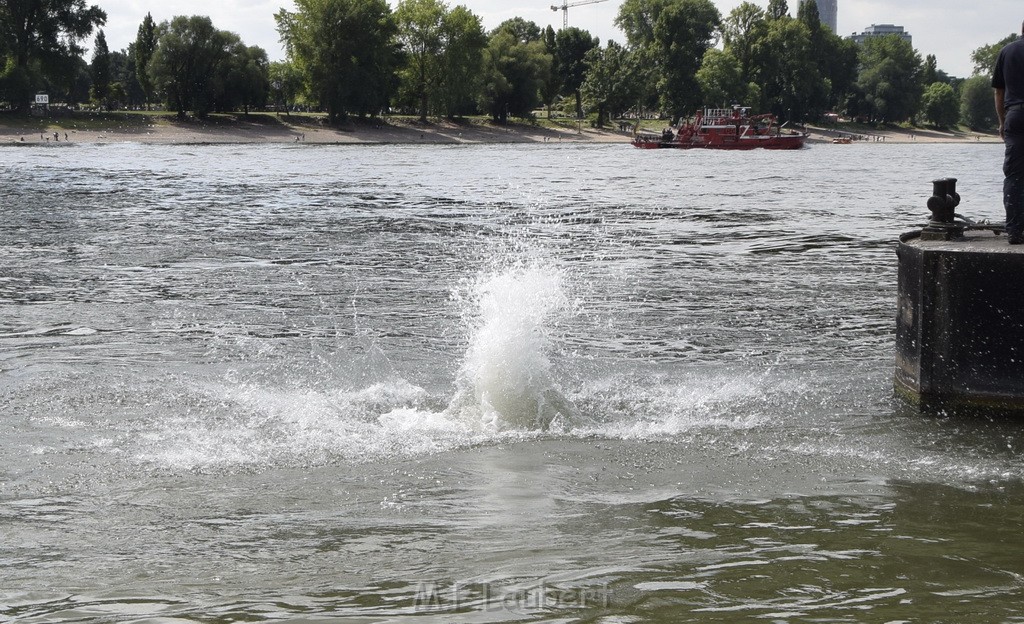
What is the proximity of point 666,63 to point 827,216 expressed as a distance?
11554 cm

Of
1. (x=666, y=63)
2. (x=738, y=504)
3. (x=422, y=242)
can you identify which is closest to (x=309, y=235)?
(x=422, y=242)

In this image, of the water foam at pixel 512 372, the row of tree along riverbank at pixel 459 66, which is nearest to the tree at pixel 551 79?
the row of tree along riverbank at pixel 459 66

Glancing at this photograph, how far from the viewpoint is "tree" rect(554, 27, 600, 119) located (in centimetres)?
15550

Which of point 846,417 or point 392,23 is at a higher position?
point 392,23

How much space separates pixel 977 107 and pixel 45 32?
140852mm

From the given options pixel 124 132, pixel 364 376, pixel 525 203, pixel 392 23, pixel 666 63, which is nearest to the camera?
pixel 364 376

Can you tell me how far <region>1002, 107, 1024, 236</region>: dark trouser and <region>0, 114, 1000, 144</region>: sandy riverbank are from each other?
92425 mm

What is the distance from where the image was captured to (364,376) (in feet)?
38.1

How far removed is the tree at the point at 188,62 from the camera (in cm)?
11119

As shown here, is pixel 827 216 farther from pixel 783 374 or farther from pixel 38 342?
pixel 38 342

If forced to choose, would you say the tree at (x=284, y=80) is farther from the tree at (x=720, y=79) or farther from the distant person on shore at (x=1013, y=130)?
the distant person on shore at (x=1013, y=130)

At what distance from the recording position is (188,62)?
111625 mm

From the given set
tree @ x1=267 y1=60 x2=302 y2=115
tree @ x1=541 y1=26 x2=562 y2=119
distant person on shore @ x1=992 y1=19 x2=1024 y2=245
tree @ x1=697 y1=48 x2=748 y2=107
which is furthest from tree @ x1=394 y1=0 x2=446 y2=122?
distant person on shore @ x1=992 y1=19 x2=1024 y2=245

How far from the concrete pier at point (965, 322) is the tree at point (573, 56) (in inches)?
5761
